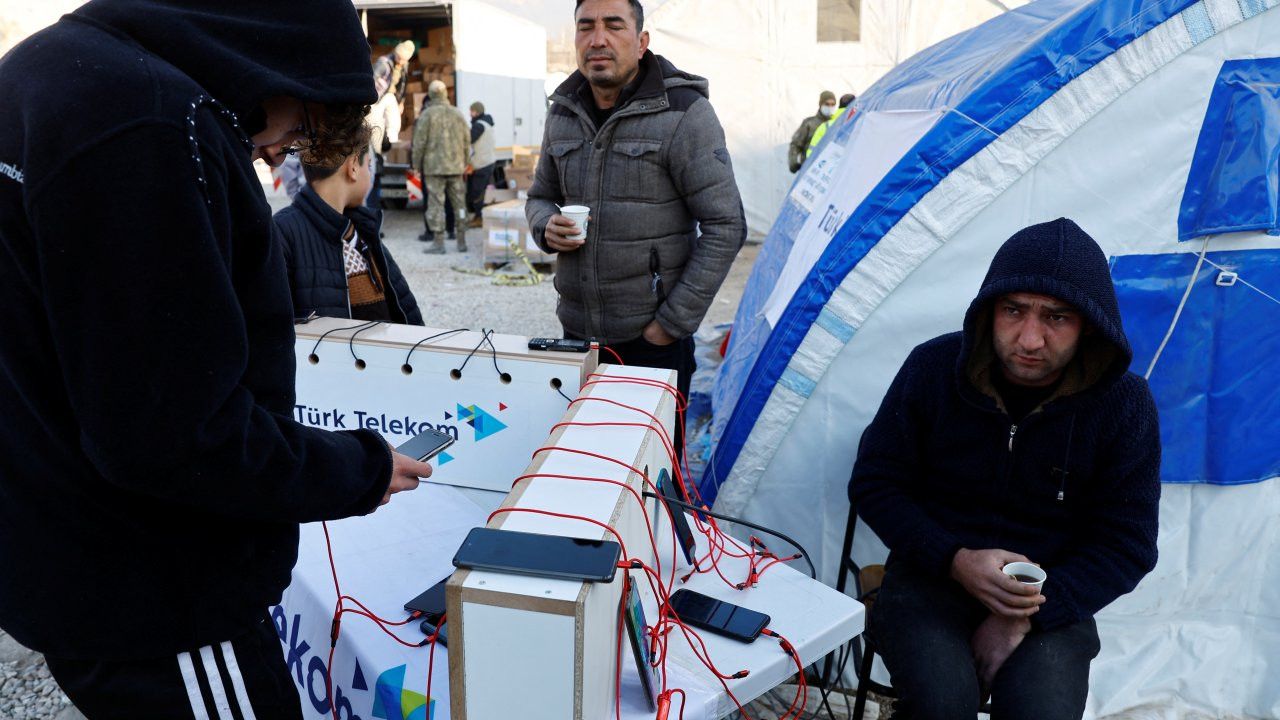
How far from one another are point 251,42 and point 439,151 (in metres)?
8.81

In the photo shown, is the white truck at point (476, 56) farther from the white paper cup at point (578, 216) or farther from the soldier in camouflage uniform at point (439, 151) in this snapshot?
the white paper cup at point (578, 216)

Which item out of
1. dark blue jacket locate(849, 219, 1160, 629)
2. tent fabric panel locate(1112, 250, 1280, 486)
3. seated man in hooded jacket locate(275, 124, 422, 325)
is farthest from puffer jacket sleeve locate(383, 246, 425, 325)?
tent fabric panel locate(1112, 250, 1280, 486)

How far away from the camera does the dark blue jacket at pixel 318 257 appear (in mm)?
2625

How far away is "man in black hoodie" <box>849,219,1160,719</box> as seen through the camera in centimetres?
205

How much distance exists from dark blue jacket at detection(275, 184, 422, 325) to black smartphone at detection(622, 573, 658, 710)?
5.04ft

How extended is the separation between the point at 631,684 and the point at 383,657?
0.47 meters

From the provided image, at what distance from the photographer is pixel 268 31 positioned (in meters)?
1.05

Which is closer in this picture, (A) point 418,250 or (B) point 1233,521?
(B) point 1233,521

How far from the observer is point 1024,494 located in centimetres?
220

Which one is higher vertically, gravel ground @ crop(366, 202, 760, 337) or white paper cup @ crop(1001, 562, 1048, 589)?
white paper cup @ crop(1001, 562, 1048, 589)

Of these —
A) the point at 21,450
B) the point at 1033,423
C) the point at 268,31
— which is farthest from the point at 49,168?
the point at 1033,423

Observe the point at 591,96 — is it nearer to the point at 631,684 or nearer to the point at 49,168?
the point at 631,684

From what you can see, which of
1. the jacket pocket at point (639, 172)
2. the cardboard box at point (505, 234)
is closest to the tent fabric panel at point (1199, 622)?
the jacket pocket at point (639, 172)

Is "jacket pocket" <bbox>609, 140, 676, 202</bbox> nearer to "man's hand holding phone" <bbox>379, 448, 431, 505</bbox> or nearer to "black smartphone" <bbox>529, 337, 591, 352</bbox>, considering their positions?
"black smartphone" <bbox>529, 337, 591, 352</bbox>
